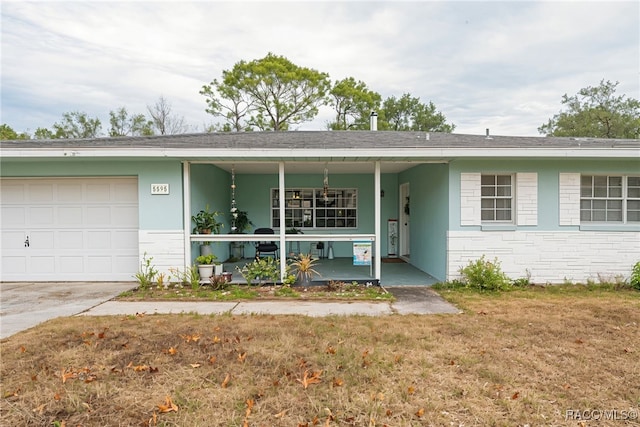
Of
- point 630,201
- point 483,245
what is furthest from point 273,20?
point 630,201

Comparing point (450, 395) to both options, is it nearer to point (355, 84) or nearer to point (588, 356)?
point (588, 356)

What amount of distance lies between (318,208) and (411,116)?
18.8m

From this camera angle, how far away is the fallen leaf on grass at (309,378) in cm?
303

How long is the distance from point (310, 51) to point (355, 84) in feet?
13.3

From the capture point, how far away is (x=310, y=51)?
24.2 meters

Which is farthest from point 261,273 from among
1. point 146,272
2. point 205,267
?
point 146,272

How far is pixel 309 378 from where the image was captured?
10.3 feet

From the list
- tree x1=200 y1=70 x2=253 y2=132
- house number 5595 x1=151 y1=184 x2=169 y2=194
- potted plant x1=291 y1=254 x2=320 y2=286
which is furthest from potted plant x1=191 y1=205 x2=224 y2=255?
tree x1=200 y1=70 x2=253 y2=132

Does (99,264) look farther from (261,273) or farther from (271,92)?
(271,92)

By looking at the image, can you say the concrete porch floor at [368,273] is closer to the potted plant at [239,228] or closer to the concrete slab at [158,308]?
the potted plant at [239,228]

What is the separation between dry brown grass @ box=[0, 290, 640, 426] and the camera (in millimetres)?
2623

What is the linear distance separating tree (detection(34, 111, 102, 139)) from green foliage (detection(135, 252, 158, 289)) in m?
25.3

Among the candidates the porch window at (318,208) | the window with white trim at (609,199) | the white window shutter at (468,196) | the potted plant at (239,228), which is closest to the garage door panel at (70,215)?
the potted plant at (239,228)

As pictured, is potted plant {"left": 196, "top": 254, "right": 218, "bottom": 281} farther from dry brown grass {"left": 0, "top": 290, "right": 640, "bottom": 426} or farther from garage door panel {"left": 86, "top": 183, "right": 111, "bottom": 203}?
garage door panel {"left": 86, "top": 183, "right": 111, "bottom": 203}
